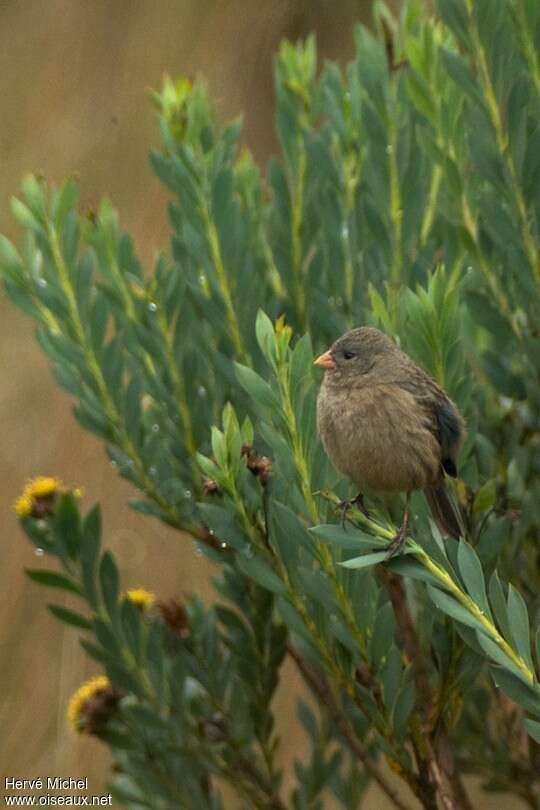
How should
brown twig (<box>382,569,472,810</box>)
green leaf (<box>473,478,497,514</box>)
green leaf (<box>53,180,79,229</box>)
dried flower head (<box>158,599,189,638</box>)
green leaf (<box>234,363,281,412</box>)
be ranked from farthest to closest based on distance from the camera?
dried flower head (<box>158,599,189,638</box>) < green leaf (<box>53,180,79,229</box>) < brown twig (<box>382,569,472,810</box>) < green leaf (<box>473,478,497,514</box>) < green leaf (<box>234,363,281,412</box>)

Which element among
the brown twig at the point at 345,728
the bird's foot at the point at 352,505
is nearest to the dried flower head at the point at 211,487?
the bird's foot at the point at 352,505

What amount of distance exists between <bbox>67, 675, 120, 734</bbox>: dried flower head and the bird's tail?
3.24 feet

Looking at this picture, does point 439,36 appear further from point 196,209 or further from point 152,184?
point 152,184

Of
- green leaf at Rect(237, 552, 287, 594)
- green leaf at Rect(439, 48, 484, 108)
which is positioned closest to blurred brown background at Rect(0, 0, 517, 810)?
green leaf at Rect(237, 552, 287, 594)

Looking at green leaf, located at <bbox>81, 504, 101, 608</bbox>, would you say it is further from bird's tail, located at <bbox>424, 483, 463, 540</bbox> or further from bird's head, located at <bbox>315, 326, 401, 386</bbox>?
bird's tail, located at <bbox>424, 483, 463, 540</bbox>

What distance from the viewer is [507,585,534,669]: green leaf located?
77.2 inches

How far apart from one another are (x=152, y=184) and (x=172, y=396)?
314 cm

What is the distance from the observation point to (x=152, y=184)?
5.97 meters

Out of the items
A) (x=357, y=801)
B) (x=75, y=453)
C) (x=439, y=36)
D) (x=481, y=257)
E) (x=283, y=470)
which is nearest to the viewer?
(x=283, y=470)

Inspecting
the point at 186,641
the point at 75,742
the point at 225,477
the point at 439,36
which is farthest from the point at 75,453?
the point at 225,477

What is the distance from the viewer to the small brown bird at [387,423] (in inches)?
103

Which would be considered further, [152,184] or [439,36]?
[152,184]

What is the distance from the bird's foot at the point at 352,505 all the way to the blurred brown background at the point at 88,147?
2.73 meters

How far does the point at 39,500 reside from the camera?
9.87 ft
